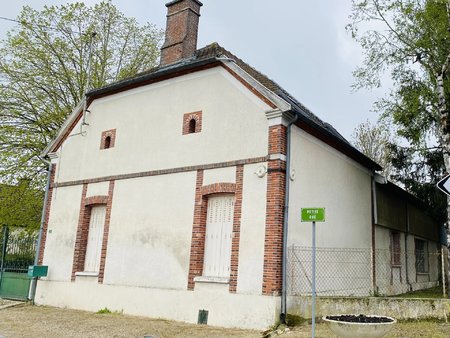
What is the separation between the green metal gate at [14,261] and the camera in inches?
632

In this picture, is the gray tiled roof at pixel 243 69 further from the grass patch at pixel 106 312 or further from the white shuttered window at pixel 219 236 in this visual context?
the grass patch at pixel 106 312

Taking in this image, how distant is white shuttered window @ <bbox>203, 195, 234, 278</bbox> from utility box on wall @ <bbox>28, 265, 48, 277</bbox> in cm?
662

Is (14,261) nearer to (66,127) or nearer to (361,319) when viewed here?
(66,127)

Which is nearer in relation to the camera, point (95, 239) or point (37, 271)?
point (95, 239)

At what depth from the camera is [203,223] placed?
464 inches

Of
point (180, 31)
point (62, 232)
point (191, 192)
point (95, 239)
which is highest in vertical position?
point (180, 31)

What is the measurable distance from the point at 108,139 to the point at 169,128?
2930 mm

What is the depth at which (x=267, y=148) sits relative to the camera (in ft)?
36.0

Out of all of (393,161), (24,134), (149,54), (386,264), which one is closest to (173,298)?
(386,264)

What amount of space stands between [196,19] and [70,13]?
8.74 meters

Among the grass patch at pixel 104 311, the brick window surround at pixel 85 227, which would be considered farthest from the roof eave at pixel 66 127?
the grass patch at pixel 104 311

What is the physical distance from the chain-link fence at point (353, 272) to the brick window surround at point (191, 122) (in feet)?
14.3

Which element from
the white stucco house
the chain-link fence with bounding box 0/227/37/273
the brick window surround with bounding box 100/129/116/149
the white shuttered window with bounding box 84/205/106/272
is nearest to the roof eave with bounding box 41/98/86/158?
the white stucco house

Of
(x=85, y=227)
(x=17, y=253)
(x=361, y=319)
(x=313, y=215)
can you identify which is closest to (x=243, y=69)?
(x=313, y=215)
